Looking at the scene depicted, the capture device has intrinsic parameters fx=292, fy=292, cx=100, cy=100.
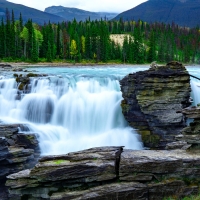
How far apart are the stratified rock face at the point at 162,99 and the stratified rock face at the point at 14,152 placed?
9030 millimetres

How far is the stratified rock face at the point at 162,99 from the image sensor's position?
22.7 m

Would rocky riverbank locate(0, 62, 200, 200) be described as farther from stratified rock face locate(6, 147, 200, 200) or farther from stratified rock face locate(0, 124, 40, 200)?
stratified rock face locate(0, 124, 40, 200)

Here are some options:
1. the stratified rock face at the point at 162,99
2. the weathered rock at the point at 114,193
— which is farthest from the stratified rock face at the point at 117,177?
the stratified rock face at the point at 162,99

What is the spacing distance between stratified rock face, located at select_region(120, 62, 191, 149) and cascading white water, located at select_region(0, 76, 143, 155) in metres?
1.75

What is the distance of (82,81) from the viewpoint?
104 feet

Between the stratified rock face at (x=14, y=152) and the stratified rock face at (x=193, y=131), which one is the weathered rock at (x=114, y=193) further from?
the stratified rock face at (x=14, y=152)

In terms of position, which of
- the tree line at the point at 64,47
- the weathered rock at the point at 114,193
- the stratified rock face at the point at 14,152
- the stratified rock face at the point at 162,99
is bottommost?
the stratified rock face at the point at 14,152

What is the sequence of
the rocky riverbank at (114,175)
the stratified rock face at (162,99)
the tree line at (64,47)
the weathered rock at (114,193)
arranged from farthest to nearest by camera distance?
the tree line at (64,47), the stratified rock face at (162,99), the rocky riverbank at (114,175), the weathered rock at (114,193)

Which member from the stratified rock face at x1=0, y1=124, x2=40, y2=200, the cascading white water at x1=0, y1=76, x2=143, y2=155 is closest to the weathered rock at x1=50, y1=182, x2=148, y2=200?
the stratified rock face at x1=0, y1=124, x2=40, y2=200

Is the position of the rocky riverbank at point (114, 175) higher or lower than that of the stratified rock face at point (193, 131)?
lower

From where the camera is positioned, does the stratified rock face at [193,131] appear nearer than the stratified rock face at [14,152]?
Yes

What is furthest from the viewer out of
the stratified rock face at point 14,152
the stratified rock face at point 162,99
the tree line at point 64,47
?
the tree line at point 64,47

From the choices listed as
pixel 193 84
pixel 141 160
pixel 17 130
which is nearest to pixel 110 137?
pixel 17 130

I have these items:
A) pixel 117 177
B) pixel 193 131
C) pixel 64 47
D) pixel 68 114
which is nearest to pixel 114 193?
pixel 117 177
